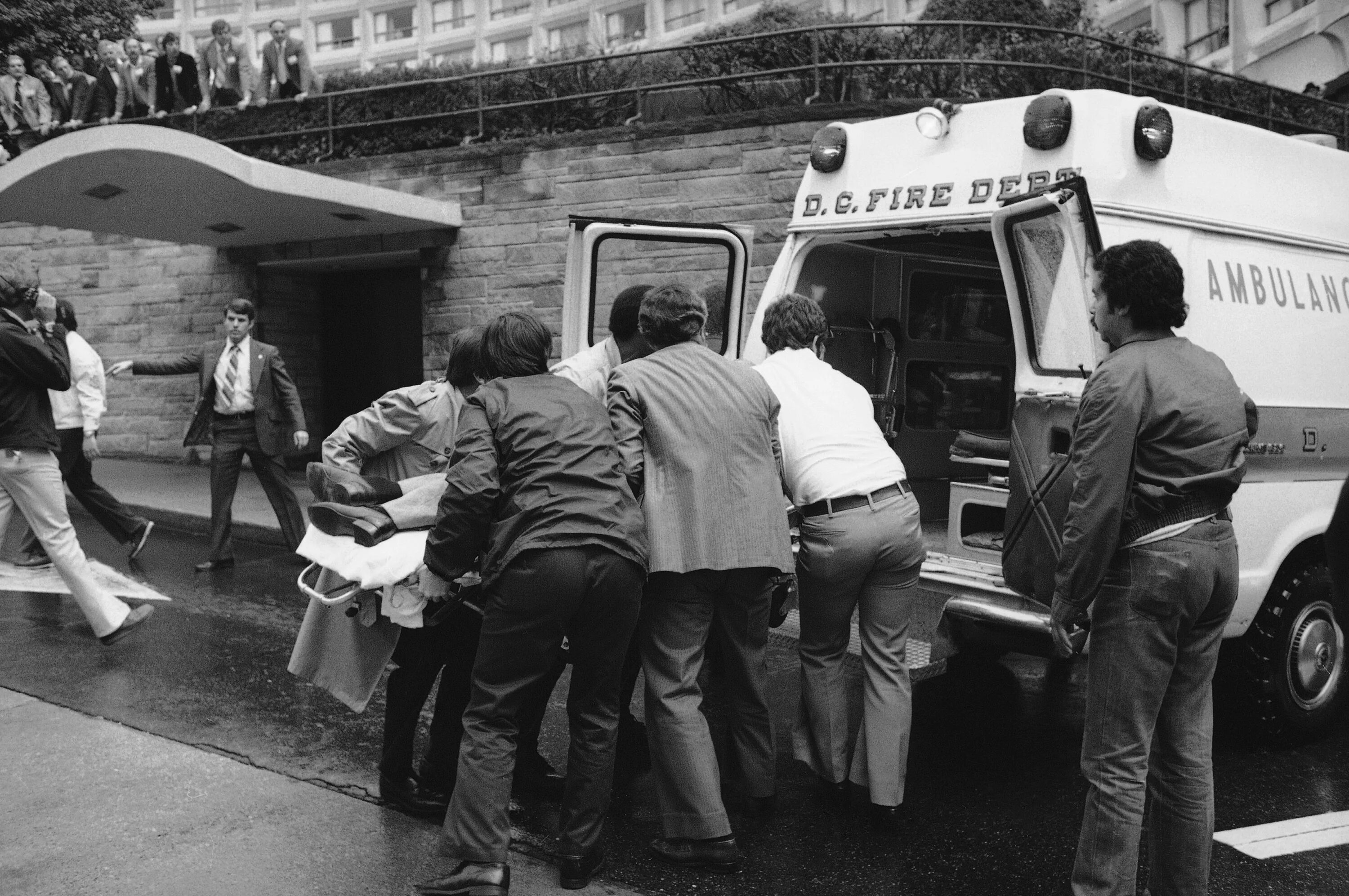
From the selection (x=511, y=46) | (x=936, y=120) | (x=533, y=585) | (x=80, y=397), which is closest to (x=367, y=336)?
(x=80, y=397)

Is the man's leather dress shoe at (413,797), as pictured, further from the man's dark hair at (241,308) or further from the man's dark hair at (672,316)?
the man's dark hair at (241,308)

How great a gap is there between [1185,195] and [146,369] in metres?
7.02

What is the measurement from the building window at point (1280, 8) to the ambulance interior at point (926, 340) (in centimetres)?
1774

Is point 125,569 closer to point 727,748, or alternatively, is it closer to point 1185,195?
point 727,748

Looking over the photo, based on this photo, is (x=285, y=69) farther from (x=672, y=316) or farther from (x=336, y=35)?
(x=336, y=35)

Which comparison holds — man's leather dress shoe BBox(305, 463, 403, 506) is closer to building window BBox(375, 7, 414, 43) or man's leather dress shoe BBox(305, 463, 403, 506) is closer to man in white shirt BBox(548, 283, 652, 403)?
man in white shirt BBox(548, 283, 652, 403)

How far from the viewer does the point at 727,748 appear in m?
4.64

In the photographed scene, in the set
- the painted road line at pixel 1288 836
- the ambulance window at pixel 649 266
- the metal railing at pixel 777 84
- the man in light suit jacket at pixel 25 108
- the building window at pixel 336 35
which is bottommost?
the painted road line at pixel 1288 836

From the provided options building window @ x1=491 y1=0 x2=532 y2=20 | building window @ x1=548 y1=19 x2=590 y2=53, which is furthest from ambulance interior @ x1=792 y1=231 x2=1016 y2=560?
building window @ x1=491 y1=0 x2=532 y2=20

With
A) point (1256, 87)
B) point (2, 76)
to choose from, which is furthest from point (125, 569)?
point (1256, 87)

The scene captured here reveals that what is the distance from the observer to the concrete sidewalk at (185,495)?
30.5 ft

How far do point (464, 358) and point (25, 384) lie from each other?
2.71 meters

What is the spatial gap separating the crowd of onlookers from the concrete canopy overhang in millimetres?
2009

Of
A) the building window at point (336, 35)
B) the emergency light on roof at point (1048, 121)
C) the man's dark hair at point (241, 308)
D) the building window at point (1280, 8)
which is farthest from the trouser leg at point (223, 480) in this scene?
the building window at point (336, 35)
